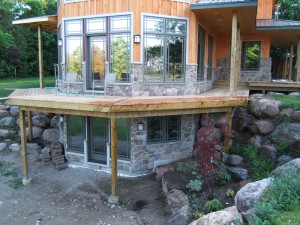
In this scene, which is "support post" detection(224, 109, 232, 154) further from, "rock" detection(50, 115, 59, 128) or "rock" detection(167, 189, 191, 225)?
"rock" detection(50, 115, 59, 128)

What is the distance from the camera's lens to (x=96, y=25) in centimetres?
908

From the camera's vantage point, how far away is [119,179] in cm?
884

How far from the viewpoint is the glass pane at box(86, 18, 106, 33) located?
8.99 metres

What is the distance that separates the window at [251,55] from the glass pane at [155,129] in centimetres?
747

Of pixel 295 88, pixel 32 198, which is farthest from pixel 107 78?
pixel 295 88

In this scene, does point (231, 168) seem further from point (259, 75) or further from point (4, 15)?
point (4, 15)

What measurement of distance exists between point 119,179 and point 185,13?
527 cm

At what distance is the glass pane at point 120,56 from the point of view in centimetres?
879

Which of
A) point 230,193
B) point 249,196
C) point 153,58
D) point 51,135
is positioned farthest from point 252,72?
point 249,196

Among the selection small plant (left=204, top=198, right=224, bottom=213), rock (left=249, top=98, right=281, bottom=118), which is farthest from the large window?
small plant (left=204, top=198, right=224, bottom=213)

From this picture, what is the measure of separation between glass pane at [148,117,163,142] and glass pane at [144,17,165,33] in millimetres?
2558

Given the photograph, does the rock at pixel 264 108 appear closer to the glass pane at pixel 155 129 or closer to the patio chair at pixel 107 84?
the glass pane at pixel 155 129

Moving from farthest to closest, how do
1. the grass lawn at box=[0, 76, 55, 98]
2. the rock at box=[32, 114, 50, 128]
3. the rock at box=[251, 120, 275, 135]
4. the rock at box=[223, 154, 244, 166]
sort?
the grass lawn at box=[0, 76, 55, 98]
the rock at box=[32, 114, 50, 128]
the rock at box=[251, 120, 275, 135]
the rock at box=[223, 154, 244, 166]

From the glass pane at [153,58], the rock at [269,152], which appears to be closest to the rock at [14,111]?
the glass pane at [153,58]
